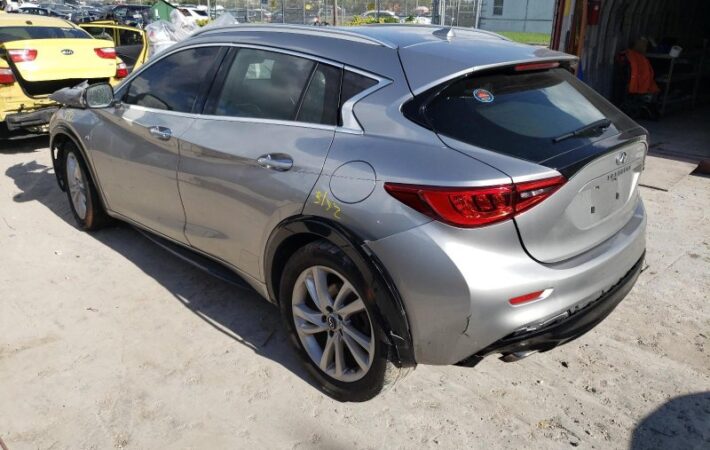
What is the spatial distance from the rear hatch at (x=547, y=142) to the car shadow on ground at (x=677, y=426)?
0.90 metres

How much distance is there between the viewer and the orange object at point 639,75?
980 centimetres

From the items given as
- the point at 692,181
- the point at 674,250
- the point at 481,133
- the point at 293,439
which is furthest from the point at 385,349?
the point at 692,181

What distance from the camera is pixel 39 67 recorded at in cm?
738

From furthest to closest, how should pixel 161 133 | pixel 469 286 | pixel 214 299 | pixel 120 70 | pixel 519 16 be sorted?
pixel 519 16
pixel 120 70
pixel 214 299
pixel 161 133
pixel 469 286

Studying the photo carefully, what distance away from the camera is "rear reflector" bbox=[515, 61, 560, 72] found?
2.75m

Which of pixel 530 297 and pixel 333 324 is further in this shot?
pixel 333 324

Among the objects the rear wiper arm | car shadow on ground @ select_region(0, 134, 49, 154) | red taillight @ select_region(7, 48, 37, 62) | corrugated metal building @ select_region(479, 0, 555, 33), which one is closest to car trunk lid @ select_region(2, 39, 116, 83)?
red taillight @ select_region(7, 48, 37, 62)

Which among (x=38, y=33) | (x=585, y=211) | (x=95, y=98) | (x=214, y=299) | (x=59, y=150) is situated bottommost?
(x=214, y=299)

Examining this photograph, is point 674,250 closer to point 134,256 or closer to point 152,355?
point 152,355

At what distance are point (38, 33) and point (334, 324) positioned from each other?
25.2 ft

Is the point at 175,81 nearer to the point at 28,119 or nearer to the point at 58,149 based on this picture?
the point at 58,149

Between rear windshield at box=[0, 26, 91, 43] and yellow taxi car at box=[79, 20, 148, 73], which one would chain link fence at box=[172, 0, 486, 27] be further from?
rear windshield at box=[0, 26, 91, 43]

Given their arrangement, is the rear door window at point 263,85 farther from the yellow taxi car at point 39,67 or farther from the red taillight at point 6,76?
the red taillight at point 6,76

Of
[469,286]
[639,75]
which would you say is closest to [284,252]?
[469,286]
